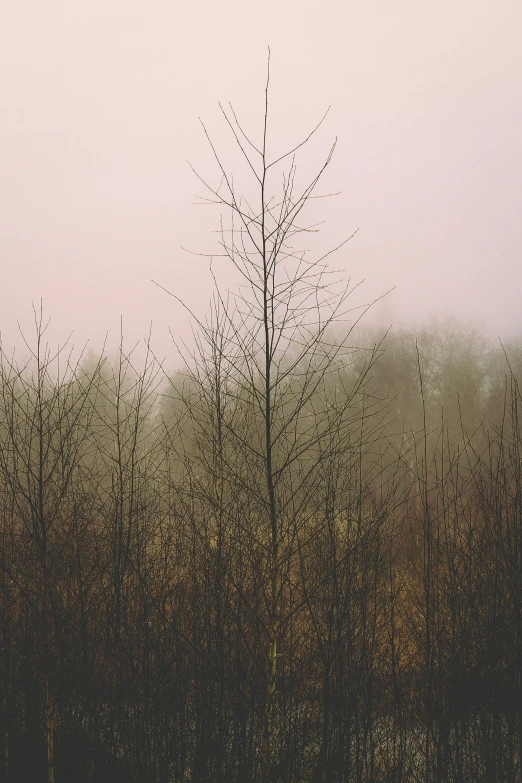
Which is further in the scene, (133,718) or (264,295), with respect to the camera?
(133,718)

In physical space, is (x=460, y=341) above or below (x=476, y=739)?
above

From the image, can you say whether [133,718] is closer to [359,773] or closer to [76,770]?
[76,770]

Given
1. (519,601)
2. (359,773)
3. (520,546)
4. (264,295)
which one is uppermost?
(264,295)

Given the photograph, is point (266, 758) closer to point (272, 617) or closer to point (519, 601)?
point (272, 617)

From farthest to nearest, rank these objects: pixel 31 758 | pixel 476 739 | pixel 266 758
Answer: pixel 31 758 → pixel 476 739 → pixel 266 758

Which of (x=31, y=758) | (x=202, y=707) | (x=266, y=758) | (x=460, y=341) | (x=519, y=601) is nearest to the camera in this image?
(x=266, y=758)

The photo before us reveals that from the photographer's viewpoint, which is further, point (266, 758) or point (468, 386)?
point (468, 386)

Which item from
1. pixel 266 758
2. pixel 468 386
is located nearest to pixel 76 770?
pixel 266 758

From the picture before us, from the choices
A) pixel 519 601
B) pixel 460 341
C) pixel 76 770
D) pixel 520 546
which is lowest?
pixel 76 770

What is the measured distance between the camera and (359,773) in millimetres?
4453

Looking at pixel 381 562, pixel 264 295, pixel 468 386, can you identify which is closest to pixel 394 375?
pixel 468 386

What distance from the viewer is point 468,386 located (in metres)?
20.1

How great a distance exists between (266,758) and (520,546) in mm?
2549

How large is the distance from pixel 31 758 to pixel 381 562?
4.57 meters
